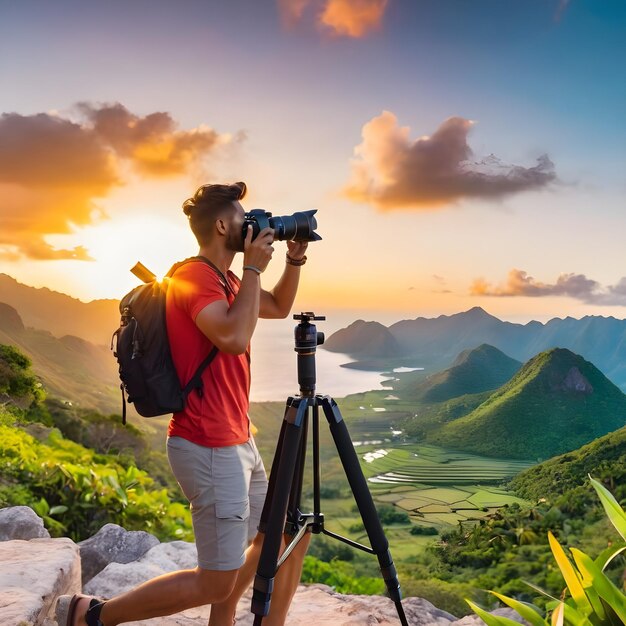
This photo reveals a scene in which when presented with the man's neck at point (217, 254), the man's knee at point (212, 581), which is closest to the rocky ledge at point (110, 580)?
the man's knee at point (212, 581)

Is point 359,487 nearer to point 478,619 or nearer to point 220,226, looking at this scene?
point 220,226

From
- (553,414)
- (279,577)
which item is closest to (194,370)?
(279,577)

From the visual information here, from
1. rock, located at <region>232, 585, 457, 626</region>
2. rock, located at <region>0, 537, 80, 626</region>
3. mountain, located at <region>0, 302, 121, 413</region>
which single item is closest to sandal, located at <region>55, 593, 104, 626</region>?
rock, located at <region>0, 537, 80, 626</region>

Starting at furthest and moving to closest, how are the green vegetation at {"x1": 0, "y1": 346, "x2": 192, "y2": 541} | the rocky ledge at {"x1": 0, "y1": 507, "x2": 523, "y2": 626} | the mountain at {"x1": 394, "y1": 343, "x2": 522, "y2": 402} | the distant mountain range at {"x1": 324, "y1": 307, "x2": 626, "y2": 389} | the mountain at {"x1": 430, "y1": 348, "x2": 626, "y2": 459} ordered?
the mountain at {"x1": 394, "y1": 343, "x2": 522, "y2": 402} → the distant mountain range at {"x1": 324, "y1": 307, "x2": 626, "y2": 389} → the mountain at {"x1": 430, "y1": 348, "x2": 626, "y2": 459} → the green vegetation at {"x1": 0, "y1": 346, "x2": 192, "y2": 541} → the rocky ledge at {"x1": 0, "y1": 507, "x2": 523, "y2": 626}

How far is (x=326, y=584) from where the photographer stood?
3.92 meters

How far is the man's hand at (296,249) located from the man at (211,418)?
267 millimetres

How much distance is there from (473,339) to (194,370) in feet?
17.6

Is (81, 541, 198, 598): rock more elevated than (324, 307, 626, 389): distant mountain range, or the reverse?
(324, 307, 626, 389): distant mountain range

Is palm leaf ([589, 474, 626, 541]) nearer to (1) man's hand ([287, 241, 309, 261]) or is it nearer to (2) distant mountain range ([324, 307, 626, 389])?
(1) man's hand ([287, 241, 309, 261])

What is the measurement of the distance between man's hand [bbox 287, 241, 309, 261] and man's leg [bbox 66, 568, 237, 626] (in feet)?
3.50

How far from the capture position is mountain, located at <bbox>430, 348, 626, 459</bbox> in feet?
19.2

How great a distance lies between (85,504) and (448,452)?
328 cm

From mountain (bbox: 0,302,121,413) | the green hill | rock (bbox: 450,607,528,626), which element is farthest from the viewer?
mountain (bbox: 0,302,121,413)

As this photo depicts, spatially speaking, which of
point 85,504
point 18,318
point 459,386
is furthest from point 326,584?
point 18,318
